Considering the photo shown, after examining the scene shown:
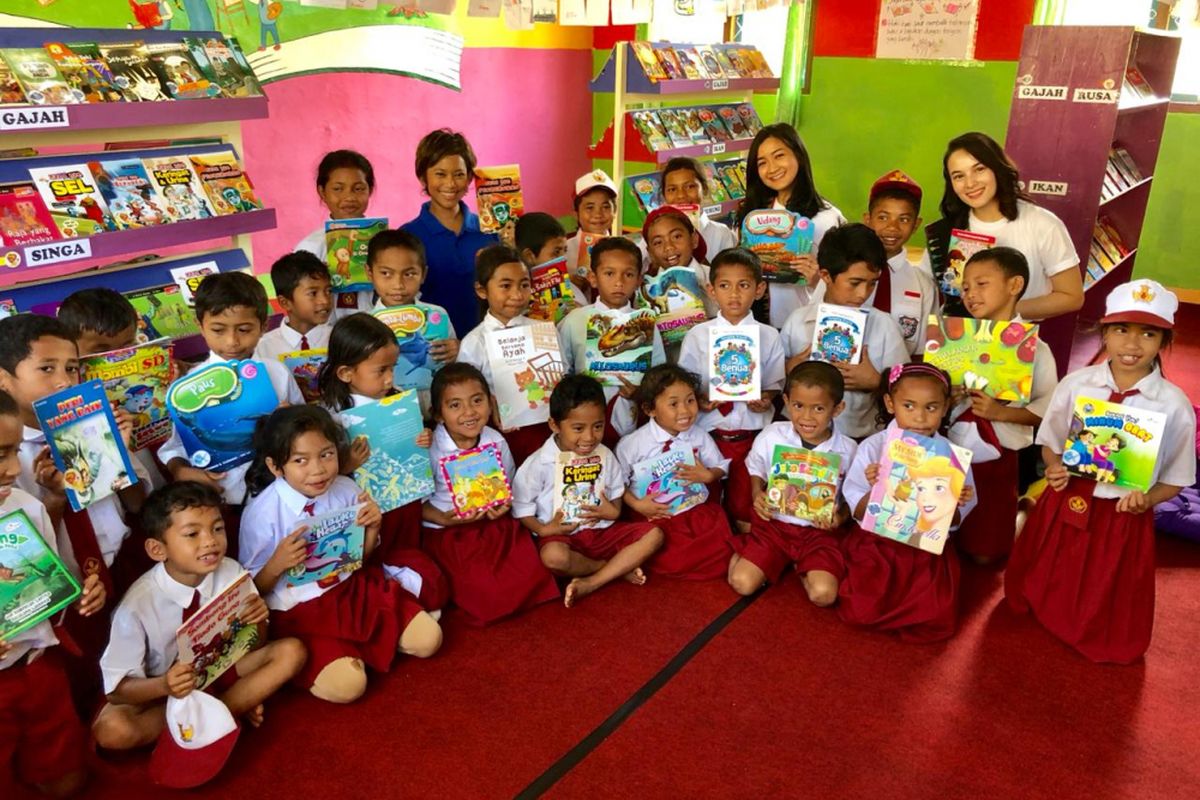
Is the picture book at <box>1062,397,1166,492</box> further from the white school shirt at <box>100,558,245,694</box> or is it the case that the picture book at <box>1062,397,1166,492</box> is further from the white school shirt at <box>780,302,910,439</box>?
the white school shirt at <box>100,558,245,694</box>

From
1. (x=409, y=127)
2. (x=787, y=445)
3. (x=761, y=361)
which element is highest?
(x=409, y=127)

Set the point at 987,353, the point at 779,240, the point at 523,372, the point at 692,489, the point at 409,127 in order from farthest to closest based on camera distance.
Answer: the point at 409,127
the point at 779,240
the point at 692,489
the point at 523,372
the point at 987,353

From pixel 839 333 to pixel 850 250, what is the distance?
318 millimetres

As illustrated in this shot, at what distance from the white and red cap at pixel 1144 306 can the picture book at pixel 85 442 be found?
290 centimetres

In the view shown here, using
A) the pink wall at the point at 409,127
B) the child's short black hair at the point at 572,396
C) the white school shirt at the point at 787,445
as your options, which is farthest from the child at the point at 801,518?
the pink wall at the point at 409,127

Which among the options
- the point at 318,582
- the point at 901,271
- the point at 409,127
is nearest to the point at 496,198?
the point at 901,271

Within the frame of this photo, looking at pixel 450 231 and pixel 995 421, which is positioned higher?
pixel 450 231

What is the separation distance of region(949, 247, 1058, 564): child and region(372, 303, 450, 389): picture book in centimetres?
193

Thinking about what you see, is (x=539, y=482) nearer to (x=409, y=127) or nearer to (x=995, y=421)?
(x=995, y=421)

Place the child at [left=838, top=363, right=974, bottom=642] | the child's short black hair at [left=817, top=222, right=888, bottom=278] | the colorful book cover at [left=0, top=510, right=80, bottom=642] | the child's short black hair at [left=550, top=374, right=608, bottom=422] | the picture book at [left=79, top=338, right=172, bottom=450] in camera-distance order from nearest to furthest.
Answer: the colorful book cover at [left=0, top=510, right=80, bottom=642] < the picture book at [left=79, top=338, right=172, bottom=450] < the child at [left=838, top=363, right=974, bottom=642] < the child's short black hair at [left=550, top=374, right=608, bottom=422] < the child's short black hair at [left=817, top=222, right=888, bottom=278]

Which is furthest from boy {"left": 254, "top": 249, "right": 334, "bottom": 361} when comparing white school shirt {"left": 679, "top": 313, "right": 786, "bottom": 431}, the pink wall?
the pink wall

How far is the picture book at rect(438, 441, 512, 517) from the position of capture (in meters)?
3.17

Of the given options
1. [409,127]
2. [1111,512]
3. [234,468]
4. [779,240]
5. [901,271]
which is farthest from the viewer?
[409,127]

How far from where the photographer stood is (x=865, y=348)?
11.7ft
